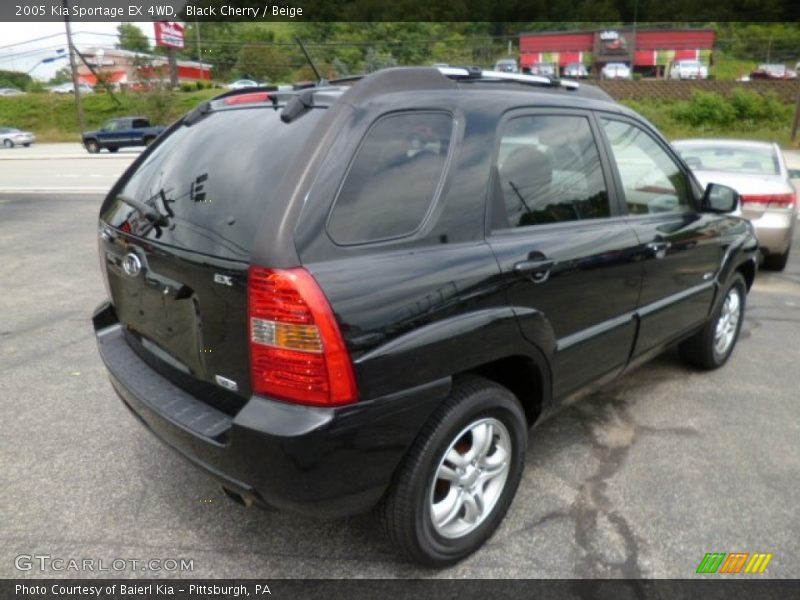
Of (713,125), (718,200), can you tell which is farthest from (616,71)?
(718,200)

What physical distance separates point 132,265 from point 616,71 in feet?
201

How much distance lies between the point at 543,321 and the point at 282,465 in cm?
121

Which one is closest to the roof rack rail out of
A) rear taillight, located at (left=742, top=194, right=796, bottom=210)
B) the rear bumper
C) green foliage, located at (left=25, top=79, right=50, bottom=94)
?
the rear bumper

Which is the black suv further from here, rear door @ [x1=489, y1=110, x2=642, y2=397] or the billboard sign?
the billboard sign

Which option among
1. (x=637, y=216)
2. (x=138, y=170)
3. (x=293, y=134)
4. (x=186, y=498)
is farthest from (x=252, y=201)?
(x=637, y=216)

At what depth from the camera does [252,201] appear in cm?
207

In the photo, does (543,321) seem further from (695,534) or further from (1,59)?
(1,59)

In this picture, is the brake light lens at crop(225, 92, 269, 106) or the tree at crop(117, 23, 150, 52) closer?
the brake light lens at crop(225, 92, 269, 106)

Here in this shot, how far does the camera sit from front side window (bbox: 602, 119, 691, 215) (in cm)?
314

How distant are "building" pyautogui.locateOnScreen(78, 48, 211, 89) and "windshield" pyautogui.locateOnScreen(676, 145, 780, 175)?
5369 centimetres

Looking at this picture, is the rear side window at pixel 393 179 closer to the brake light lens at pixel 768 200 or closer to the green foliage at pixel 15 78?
the brake light lens at pixel 768 200

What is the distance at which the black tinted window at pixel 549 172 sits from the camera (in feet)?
8.23

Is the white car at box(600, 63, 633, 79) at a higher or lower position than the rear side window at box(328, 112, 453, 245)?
higher

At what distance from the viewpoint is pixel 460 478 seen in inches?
→ 92.8
